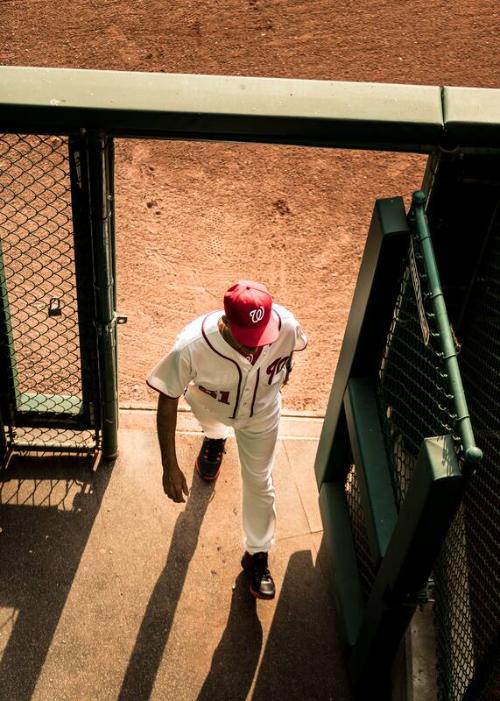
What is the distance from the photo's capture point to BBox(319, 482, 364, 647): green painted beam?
368 cm

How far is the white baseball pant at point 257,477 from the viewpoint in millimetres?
3807

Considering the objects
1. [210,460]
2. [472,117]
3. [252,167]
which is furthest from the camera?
[252,167]

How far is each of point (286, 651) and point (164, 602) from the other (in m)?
0.69

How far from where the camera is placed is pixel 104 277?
364 cm

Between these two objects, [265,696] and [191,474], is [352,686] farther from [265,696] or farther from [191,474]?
[191,474]

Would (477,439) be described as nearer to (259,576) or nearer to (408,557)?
(408,557)

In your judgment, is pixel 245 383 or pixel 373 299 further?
pixel 245 383

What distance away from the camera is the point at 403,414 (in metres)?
3.53

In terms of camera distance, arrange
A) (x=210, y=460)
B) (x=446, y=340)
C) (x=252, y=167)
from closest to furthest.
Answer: (x=446, y=340) < (x=210, y=460) < (x=252, y=167)

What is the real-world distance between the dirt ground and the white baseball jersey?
1549mm

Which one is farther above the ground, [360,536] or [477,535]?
[477,535]

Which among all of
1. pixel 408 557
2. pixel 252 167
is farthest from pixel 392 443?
pixel 252 167

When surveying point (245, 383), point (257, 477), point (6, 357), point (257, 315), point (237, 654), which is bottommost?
point (237, 654)

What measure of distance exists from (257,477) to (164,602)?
85 centimetres
